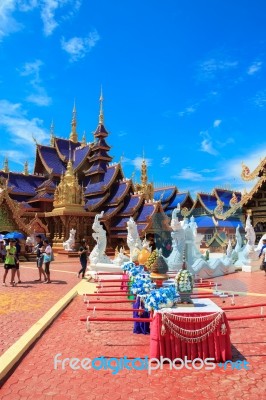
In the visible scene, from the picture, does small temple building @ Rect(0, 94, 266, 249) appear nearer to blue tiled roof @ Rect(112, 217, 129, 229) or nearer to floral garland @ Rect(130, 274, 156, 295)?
blue tiled roof @ Rect(112, 217, 129, 229)

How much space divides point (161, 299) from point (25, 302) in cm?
497

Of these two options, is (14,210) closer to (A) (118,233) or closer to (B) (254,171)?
(A) (118,233)

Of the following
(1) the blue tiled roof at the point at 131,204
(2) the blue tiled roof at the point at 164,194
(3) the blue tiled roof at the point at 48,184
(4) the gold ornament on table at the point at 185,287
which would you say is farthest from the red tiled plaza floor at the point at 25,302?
(2) the blue tiled roof at the point at 164,194

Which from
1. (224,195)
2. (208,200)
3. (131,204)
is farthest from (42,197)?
(224,195)

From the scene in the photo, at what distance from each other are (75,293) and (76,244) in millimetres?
17558

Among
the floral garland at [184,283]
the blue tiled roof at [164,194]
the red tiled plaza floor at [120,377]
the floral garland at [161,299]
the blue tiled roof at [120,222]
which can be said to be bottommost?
the red tiled plaza floor at [120,377]

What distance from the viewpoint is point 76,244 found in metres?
27.3

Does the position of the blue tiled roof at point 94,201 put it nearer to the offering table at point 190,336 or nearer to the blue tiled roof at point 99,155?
the blue tiled roof at point 99,155

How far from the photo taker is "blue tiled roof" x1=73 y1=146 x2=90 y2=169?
33787 millimetres

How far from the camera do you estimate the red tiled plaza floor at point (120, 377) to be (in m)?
3.99

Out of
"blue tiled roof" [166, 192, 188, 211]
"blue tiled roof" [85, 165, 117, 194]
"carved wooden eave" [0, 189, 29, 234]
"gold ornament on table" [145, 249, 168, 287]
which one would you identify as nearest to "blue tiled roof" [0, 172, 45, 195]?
"blue tiled roof" [85, 165, 117, 194]

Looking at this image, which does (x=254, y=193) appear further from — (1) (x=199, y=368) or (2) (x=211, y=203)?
(1) (x=199, y=368)

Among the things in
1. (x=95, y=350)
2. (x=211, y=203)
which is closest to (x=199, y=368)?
(x=95, y=350)

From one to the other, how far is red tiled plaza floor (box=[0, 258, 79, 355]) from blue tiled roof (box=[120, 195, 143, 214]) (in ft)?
50.6
